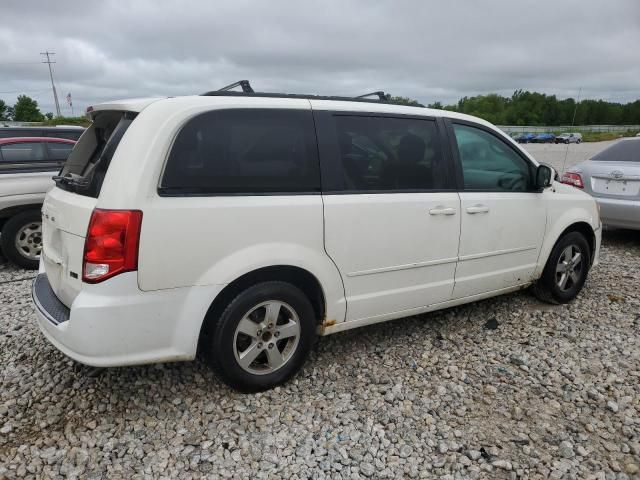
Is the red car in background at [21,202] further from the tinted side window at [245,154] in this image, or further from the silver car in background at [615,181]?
the silver car in background at [615,181]

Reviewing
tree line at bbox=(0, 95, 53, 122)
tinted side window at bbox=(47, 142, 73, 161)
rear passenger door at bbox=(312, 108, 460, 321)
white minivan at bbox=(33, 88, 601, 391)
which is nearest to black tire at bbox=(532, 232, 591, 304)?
white minivan at bbox=(33, 88, 601, 391)

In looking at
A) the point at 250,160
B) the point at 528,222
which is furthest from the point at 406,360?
the point at 250,160

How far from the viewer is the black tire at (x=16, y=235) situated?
209 inches

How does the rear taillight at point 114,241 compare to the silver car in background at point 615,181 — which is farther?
the silver car in background at point 615,181

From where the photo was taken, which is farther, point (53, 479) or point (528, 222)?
point (528, 222)

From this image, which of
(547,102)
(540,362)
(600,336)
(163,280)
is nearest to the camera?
(163,280)

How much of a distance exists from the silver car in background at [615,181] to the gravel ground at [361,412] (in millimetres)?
2806

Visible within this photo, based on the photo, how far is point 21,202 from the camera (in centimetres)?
531

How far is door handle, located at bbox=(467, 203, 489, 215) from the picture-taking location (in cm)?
356

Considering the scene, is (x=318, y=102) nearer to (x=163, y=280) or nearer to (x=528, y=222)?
(x=163, y=280)

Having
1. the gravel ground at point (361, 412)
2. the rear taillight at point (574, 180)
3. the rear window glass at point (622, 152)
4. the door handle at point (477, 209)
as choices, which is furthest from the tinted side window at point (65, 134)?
the rear window glass at point (622, 152)

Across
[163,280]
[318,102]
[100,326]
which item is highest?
[318,102]

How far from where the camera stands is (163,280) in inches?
98.3

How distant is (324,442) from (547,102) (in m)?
133
